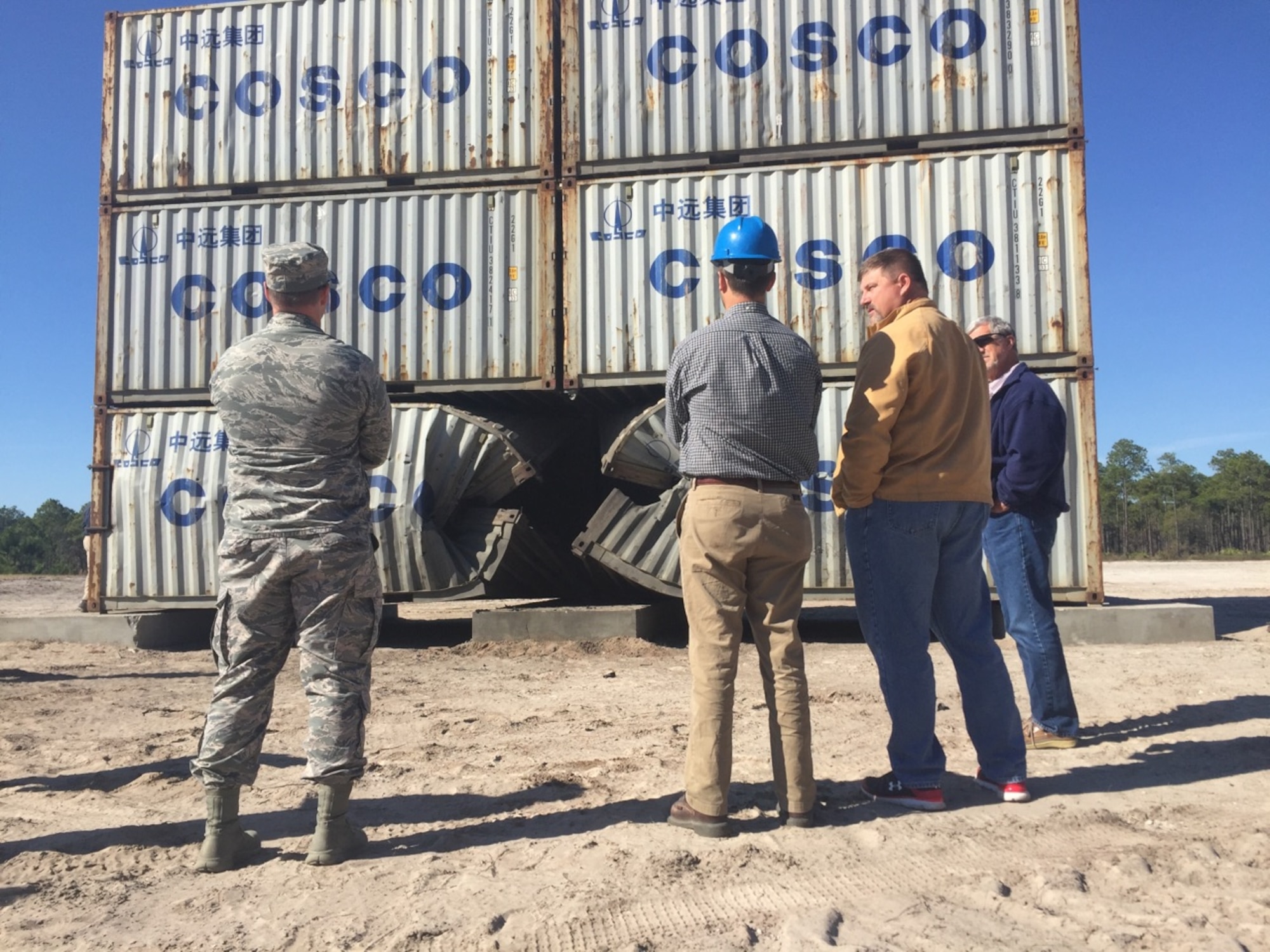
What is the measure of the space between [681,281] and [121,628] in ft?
18.8

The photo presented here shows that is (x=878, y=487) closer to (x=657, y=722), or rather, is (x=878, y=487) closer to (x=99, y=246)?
(x=657, y=722)

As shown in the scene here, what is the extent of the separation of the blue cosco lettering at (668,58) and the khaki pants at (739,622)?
21.3 feet

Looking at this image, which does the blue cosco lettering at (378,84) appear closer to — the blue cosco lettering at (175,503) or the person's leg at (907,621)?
the blue cosco lettering at (175,503)

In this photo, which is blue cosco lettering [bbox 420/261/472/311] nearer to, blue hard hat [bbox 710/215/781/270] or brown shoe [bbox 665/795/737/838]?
blue hard hat [bbox 710/215/781/270]

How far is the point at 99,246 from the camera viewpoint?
29.7 feet

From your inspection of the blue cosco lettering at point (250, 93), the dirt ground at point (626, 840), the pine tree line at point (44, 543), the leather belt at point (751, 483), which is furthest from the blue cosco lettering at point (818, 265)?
the pine tree line at point (44, 543)

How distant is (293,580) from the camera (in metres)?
2.86

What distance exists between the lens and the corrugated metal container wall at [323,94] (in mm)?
8664

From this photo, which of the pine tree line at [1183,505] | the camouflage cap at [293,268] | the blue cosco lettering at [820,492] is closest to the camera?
the camouflage cap at [293,268]

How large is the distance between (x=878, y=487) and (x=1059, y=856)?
1200 mm

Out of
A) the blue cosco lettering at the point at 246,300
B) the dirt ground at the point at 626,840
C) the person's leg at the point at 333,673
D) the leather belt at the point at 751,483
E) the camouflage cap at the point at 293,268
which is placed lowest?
the dirt ground at the point at 626,840

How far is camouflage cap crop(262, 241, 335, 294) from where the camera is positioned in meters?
3.01

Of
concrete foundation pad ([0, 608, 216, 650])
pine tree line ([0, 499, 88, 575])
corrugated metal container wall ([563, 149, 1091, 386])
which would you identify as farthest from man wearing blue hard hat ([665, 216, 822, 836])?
pine tree line ([0, 499, 88, 575])

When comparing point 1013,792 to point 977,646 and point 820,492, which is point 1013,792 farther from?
point 820,492
